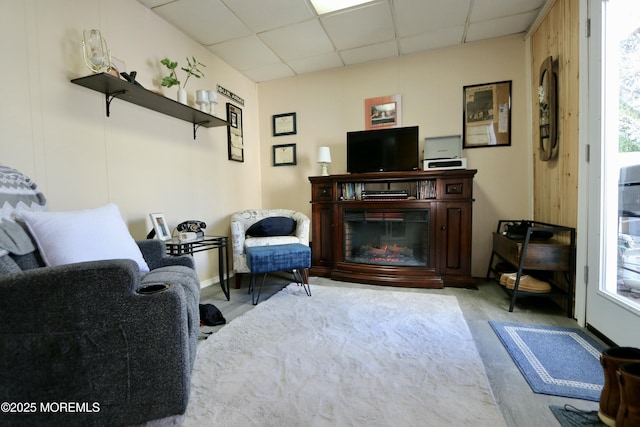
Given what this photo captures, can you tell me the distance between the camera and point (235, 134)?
336cm

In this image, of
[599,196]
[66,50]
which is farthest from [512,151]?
[66,50]

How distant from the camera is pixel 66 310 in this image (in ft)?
2.90

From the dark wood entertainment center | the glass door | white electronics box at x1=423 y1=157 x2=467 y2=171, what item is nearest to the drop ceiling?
the glass door

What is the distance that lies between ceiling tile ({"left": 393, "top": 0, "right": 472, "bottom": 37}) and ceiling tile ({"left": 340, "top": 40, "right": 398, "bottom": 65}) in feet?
0.79

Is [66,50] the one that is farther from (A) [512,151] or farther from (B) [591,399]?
(A) [512,151]

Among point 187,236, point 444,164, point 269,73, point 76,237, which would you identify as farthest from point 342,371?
point 269,73

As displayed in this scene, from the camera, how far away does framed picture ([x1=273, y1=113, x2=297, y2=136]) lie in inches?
145

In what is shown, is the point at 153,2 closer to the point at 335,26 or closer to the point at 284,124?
the point at 335,26

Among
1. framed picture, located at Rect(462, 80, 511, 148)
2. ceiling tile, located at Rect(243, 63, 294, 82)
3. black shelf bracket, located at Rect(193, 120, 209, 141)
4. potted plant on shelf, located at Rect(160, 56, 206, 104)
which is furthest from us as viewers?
ceiling tile, located at Rect(243, 63, 294, 82)

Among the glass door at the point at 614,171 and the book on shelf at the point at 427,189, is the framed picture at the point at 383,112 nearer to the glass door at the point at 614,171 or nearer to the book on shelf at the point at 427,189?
the book on shelf at the point at 427,189

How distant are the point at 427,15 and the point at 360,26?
2.03 feet

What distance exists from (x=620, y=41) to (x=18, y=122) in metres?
3.52

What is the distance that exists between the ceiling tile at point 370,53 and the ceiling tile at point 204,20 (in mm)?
1174

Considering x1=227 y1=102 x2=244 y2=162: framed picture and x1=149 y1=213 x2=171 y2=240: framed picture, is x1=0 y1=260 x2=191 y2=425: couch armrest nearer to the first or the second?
x1=149 y1=213 x2=171 y2=240: framed picture
